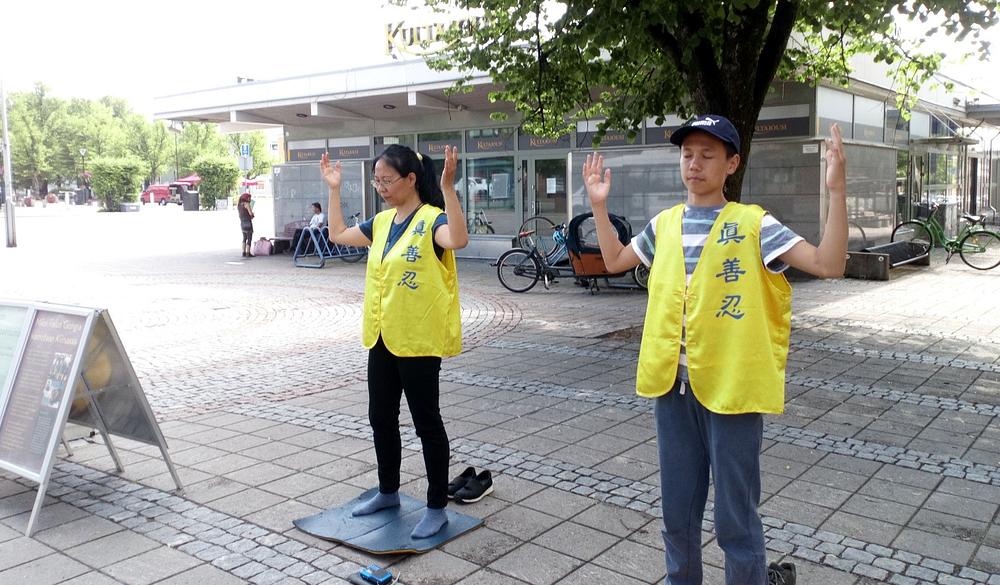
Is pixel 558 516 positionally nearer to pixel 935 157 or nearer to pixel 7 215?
pixel 935 157

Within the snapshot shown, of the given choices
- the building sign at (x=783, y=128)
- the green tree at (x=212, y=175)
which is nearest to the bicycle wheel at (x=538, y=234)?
the building sign at (x=783, y=128)

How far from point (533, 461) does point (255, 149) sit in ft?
254

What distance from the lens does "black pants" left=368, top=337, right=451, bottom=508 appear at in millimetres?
3764

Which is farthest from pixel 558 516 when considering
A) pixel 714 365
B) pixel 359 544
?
pixel 714 365

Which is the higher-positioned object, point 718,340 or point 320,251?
point 718,340

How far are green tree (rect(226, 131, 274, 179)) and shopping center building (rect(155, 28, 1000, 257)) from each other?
184 feet

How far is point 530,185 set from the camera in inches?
729

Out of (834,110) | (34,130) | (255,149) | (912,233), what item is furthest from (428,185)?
(34,130)

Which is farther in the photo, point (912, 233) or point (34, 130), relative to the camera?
point (34, 130)

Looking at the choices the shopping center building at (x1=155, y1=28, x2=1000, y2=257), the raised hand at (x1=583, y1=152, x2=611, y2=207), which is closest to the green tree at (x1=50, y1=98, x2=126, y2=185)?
the shopping center building at (x1=155, y1=28, x2=1000, y2=257)

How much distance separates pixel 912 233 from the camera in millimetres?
18234

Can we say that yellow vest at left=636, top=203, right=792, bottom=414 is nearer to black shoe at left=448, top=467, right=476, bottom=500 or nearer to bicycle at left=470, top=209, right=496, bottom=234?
black shoe at left=448, top=467, right=476, bottom=500

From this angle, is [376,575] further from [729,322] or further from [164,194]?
[164,194]

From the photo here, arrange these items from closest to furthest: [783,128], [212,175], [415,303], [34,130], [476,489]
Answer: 1. [415,303]
2. [476,489]
3. [783,128]
4. [212,175]
5. [34,130]
